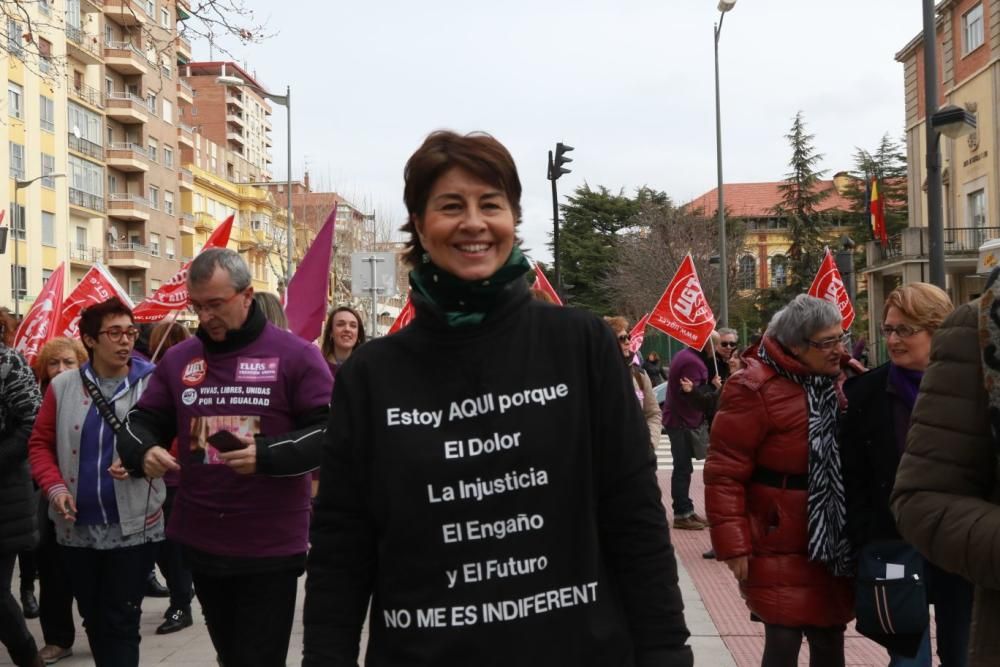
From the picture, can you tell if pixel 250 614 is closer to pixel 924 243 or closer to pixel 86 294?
pixel 86 294

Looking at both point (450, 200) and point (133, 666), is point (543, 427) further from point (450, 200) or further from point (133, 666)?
point (133, 666)

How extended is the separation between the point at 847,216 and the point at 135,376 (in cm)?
7562

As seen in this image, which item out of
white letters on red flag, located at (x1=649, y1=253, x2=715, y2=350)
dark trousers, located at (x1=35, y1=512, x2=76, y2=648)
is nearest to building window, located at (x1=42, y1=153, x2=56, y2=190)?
white letters on red flag, located at (x1=649, y1=253, x2=715, y2=350)

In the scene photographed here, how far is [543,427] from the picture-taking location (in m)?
2.34

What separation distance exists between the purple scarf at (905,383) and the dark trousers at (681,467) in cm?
660

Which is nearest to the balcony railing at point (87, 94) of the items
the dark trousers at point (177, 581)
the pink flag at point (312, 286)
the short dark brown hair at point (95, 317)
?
the pink flag at point (312, 286)

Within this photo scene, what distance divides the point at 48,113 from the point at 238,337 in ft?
179

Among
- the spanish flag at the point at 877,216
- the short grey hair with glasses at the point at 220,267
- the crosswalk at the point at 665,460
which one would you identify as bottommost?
the crosswalk at the point at 665,460

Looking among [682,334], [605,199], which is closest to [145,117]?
[605,199]

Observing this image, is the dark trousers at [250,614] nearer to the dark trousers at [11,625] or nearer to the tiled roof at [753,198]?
the dark trousers at [11,625]

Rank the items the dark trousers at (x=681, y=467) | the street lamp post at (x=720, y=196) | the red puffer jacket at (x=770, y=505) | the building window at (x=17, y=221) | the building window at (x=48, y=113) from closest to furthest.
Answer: the red puffer jacket at (x=770, y=505) < the dark trousers at (x=681, y=467) < the street lamp post at (x=720, y=196) < the building window at (x=17, y=221) < the building window at (x=48, y=113)

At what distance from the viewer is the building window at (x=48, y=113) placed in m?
52.9

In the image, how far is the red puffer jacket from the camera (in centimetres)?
439

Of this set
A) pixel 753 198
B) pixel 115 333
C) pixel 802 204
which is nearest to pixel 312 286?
pixel 115 333
